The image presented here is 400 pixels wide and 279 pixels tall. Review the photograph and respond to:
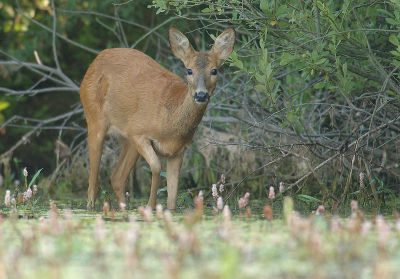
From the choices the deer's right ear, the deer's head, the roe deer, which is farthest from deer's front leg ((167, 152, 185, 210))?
the deer's right ear

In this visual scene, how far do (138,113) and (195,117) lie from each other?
0.79m

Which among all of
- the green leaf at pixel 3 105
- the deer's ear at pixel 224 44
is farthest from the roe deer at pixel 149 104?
the green leaf at pixel 3 105

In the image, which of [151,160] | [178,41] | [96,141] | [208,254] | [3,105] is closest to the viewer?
[208,254]

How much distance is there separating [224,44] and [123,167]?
5.95ft

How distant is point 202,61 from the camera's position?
6.43 metres

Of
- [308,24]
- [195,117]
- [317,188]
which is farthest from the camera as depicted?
[317,188]

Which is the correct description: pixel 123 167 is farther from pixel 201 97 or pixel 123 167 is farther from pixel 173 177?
pixel 201 97

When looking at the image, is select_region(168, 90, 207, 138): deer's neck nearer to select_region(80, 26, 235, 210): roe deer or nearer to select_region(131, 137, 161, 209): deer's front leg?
select_region(80, 26, 235, 210): roe deer

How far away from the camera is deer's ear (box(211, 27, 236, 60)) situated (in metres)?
6.70

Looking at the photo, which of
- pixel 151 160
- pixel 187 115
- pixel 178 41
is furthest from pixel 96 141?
pixel 178 41

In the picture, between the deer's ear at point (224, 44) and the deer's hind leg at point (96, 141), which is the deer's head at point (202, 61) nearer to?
the deer's ear at point (224, 44)

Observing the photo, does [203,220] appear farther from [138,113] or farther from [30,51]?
[30,51]

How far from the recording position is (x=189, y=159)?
8922 millimetres

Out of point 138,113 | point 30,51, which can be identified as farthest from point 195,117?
point 30,51
